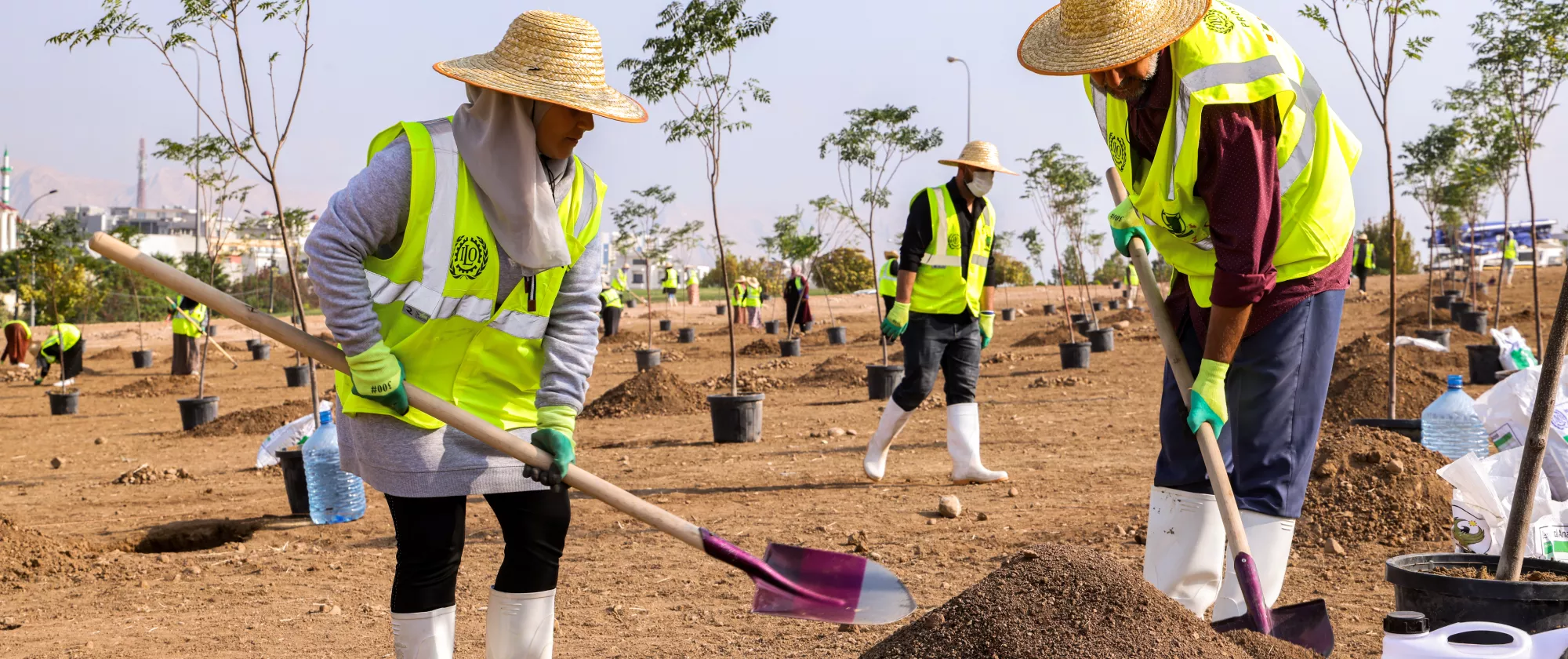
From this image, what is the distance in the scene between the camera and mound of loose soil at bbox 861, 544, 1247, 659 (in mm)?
2453

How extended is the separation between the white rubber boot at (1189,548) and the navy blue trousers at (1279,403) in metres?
0.09

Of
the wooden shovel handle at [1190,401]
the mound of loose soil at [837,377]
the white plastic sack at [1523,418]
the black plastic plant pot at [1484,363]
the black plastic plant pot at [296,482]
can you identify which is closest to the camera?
the wooden shovel handle at [1190,401]

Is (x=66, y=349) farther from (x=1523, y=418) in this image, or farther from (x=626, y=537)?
(x=1523, y=418)

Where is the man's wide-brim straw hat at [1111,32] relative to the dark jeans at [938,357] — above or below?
above

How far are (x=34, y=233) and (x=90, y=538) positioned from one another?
10749 millimetres

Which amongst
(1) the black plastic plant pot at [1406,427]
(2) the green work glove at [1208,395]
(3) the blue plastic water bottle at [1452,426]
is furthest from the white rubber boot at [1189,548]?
(3) the blue plastic water bottle at [1452,426]

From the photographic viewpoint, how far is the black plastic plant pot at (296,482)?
613cm

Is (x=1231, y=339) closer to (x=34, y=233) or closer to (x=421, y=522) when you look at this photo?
(x=421, y=522)

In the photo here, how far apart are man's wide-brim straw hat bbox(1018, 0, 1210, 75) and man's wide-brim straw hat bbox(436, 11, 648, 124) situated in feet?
3.33

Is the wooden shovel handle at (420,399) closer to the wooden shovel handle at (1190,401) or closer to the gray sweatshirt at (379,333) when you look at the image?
the gray sweatshirt at (379,333)

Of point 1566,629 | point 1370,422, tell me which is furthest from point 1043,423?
point 1566,629

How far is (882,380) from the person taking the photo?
11883 millimetres

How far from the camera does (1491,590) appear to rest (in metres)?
2.81

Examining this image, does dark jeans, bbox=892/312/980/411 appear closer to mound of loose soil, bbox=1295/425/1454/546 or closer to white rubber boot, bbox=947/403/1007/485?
white rubber boot, bbox=947/403/1007/485
